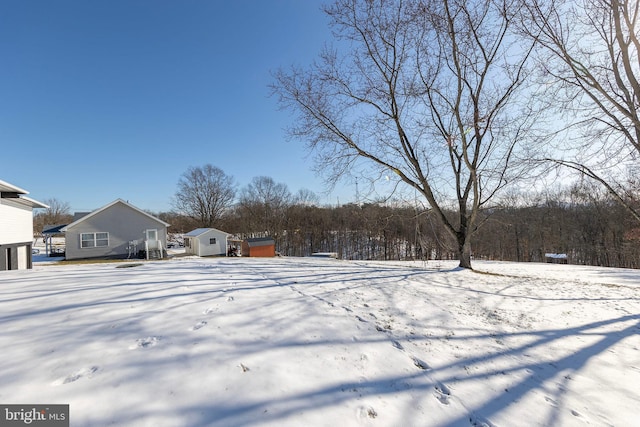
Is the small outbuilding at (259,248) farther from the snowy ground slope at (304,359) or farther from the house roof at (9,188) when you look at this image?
the snowy ground slope at (304,359)

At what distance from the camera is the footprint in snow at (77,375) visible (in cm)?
173

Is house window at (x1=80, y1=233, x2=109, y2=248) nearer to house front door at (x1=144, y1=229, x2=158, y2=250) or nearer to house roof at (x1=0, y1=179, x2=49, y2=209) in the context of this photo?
house front door at (x1=144, y1=229, x2=158, y2=250)

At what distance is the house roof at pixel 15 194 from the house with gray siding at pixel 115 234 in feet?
12.7

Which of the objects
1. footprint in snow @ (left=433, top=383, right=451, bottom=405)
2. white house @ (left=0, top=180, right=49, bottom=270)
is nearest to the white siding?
white house @ (left=0, top=180, right=49, bottom=270)

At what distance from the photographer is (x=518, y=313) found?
13.3ft

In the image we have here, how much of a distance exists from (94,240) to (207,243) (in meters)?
8.15

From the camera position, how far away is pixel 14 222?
39.6 ft

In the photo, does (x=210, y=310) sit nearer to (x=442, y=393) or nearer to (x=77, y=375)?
(x=77, y=375)

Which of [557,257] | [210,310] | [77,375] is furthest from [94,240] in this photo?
[557,257]

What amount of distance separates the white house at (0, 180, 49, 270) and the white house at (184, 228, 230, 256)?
1081 centimetres

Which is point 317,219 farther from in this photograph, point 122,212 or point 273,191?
point 122,212

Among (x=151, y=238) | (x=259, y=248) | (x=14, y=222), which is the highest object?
(x=14, y=222)

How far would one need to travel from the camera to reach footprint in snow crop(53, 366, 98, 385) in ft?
5.67

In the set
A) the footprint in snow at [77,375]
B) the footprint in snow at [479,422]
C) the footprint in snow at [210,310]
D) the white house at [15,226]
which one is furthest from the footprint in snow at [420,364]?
the white house at [15,226]
